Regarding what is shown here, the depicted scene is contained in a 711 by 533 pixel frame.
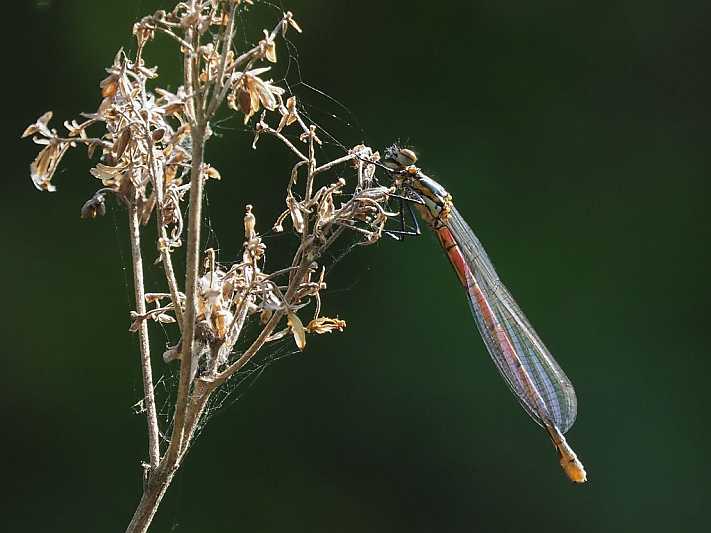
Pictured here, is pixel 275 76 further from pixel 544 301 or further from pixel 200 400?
pixel 200 400

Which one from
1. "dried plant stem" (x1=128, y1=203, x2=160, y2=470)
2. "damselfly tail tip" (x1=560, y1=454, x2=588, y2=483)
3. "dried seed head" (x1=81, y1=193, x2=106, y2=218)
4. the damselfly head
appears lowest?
"damselfly tail tip" (x1=560, y1=454, x2=588, y2=483)

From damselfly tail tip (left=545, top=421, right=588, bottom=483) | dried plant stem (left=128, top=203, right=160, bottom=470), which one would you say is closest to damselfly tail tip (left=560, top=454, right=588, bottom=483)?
damselfly tail tip (left=545, top=421, right=588, bottom=483)

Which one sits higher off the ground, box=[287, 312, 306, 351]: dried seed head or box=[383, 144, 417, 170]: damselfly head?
box=[383, 144, 417, 170]: damselfly head

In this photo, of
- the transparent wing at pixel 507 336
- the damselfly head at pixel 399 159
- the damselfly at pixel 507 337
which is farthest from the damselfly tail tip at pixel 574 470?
the damselfly head at pixel 399 159

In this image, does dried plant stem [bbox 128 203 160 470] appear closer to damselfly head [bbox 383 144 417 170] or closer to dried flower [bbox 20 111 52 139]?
dried flower [bbox 20 111 52 139]

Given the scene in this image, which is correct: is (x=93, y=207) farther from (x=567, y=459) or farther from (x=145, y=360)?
(x=567, y=459)

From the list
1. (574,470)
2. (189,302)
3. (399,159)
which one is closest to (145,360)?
(189,302)
